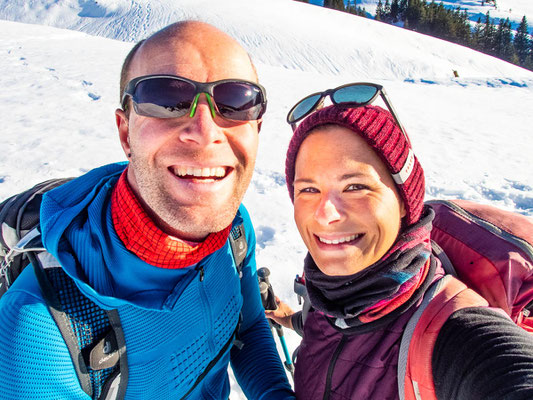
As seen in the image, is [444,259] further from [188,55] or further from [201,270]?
[188,55]

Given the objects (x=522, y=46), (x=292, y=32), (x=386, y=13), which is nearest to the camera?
(x=292, y=32)

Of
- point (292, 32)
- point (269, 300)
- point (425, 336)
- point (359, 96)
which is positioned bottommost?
point (269, 300)

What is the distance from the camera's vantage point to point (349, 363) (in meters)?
1.34

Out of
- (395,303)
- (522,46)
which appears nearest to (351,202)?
(395,303)

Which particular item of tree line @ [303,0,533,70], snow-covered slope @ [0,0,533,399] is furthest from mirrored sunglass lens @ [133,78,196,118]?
tree line @ [303,0,533,70]

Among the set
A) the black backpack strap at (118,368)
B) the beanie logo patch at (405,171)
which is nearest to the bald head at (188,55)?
the beanie logo patch at (405,171)

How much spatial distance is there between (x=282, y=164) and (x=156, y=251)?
402 cm

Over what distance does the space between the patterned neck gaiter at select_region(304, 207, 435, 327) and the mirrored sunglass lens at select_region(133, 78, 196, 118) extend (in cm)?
101

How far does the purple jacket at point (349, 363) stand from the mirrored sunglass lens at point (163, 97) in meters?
1.21

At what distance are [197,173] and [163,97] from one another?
338mm

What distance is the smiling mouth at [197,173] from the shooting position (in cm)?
135

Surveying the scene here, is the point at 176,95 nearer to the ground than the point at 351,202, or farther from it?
farther from it

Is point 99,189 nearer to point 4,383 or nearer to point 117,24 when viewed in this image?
point 4,383

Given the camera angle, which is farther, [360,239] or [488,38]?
[488,38]
